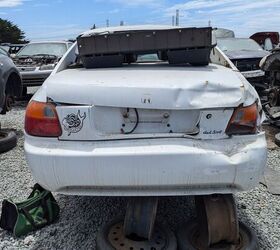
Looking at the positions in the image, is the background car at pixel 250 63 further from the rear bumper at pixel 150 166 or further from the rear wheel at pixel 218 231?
the rear bumper at pixel 150 166

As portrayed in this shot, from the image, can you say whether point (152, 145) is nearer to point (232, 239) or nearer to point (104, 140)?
point (104, 140)

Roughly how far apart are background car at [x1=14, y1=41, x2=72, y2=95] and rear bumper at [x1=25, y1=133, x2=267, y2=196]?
8.35 metres

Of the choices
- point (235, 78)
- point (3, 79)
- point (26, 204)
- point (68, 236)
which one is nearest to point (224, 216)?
point (235, 78)

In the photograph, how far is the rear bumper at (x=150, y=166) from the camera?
246cm

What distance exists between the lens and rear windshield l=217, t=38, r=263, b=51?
1220 cm

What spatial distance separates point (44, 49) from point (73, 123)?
10.4 meters

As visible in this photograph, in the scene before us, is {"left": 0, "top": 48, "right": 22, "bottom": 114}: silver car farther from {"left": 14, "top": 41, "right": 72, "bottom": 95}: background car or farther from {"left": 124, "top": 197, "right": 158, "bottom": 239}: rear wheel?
{"left": 14, "top": 41, "right": 72, "bottom": 95}: background car

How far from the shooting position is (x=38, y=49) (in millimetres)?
12523

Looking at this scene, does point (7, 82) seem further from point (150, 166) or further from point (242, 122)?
point (242, 122)

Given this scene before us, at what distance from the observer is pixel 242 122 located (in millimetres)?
2609

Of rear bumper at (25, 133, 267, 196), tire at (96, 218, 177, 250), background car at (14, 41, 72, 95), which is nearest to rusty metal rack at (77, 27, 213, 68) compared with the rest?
rear bumper at (25, 133, 267, 196)

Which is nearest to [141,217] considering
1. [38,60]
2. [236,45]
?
[38,60]

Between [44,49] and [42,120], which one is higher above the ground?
[42,120]

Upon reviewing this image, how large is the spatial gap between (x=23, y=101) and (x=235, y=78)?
30.7 feet
